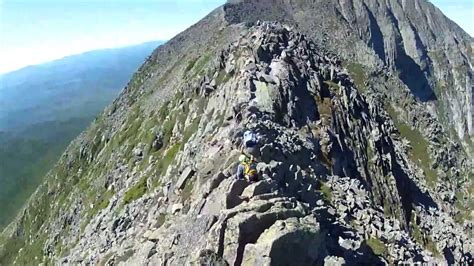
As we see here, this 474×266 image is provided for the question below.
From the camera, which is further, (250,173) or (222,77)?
(222,77)

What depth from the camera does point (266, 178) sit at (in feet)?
123

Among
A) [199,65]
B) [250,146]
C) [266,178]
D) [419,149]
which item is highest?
[199,65]

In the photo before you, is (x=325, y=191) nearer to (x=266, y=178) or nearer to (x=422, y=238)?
(x=266, y=178)

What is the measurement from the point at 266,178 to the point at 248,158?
10.6 feet

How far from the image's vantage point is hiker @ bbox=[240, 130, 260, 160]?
137 feet

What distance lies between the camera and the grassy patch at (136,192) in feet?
233

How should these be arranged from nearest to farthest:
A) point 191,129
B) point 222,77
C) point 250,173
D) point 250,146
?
point 250,173
point 250,146
point 191,129
point 222,77

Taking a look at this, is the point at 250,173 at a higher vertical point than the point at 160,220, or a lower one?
higher

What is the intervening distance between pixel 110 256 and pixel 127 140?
66.2 m

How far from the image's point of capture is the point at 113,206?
80062 mm

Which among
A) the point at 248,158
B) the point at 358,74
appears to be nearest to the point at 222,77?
the point at 248,158

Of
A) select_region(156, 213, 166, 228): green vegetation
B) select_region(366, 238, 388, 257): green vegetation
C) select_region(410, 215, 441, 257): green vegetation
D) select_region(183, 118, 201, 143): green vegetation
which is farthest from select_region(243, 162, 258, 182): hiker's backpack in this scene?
select_region(410, 215, 441, 257): green vegetation

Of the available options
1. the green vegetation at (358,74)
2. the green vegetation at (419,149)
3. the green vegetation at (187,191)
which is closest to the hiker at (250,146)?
the green vegetation at (187,191)

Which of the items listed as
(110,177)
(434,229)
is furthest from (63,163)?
(434,229)
